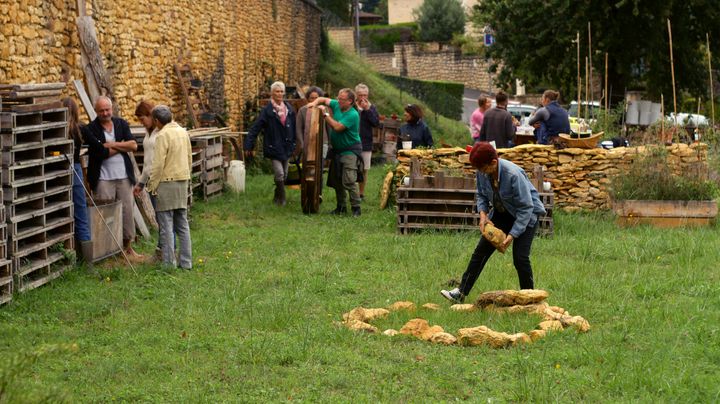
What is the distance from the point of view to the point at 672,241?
12.9m

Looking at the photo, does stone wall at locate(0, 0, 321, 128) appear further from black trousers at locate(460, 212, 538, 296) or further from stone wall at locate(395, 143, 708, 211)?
black trousers at locate(460, 212, 538, 296)

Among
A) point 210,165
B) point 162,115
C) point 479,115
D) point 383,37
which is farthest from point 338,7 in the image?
point 162,115

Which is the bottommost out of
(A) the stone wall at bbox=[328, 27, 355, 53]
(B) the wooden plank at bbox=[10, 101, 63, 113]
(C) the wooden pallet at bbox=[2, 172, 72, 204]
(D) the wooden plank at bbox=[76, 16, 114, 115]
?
(C) the wooden pallet at bbox=[2, 172, 72, 204]

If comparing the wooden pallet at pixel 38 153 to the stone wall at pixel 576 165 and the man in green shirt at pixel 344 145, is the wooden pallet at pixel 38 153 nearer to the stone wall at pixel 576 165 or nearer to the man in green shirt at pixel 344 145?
the man in green shirt at pixel 344 145

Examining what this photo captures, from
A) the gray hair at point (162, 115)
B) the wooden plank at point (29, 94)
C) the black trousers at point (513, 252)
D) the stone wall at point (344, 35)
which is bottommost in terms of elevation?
the black trousers at point (513, 252)

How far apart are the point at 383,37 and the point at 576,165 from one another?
55.0 meters

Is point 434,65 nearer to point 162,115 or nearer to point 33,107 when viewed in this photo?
point 162,115

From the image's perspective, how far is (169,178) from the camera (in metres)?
11.4

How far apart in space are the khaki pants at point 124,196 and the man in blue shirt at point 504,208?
13.0 ft

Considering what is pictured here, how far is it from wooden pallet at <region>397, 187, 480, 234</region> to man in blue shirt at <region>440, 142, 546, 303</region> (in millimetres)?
4112

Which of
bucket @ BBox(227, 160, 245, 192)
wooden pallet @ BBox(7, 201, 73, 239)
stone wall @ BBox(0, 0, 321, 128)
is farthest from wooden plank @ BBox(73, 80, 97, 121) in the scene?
bucket @ BBox(227, 160, 245, 192)

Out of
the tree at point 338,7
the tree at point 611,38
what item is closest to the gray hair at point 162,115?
the tree at point 611,38

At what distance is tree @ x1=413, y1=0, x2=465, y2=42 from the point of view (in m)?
72.6

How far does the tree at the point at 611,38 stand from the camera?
89.7 feet
